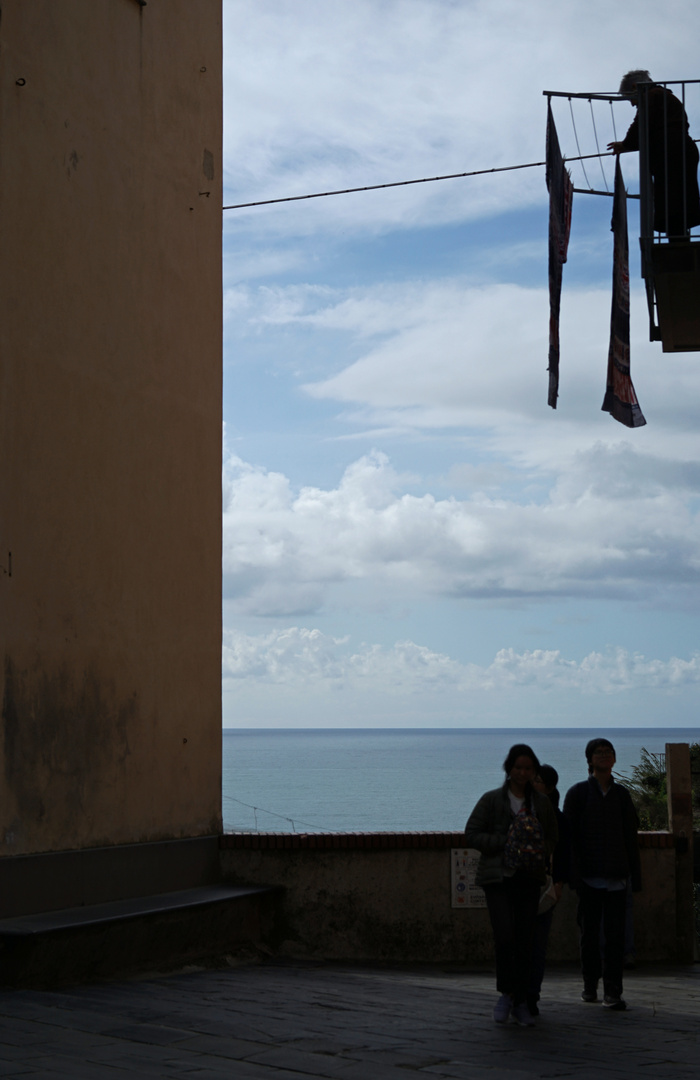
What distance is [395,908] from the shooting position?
10258 millimetres

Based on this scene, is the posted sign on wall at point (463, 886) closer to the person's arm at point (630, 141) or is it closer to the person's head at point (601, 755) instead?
the person's head at point (601, 755)

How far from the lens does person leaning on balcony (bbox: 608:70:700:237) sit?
9117mm

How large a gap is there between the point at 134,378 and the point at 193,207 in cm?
204

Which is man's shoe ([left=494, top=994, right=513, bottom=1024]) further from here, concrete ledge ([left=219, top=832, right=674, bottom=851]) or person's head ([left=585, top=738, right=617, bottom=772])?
concrete ledge ([left=219, top=832, right=674, bottom=851])

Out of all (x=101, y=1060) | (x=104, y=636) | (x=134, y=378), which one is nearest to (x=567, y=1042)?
(x=101, y=1060)

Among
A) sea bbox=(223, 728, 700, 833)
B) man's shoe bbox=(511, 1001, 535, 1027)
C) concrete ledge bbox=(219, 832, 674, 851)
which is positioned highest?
concrete ledge bbox=(219, 832, 674, 851)

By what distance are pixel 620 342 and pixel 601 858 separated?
419 centimetres

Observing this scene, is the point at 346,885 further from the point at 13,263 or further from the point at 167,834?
the point at 13,263

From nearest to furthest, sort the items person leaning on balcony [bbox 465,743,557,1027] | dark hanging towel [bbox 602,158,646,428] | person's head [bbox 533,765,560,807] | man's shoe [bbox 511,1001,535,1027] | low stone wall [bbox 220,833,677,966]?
man's shoe [bbox 511,1001,535,1027] < person leaning on balcony [bbox 465,743,557,1027] < person's head [bbox 533,765,560,807] < dark hanging towel [bbox 602,158,646,428] < low stone wall [bbox 220,833,677,966]

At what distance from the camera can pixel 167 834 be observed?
9969mm

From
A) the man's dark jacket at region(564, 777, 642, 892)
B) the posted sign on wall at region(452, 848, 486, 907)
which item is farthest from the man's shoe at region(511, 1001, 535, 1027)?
the posted sign on wall at region(452, 848, 486, 907)

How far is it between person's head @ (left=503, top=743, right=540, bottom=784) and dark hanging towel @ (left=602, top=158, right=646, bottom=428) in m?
3.34

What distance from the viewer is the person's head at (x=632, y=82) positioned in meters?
9.57

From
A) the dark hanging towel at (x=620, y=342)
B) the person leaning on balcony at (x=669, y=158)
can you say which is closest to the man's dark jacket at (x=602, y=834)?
the dark hanging towel at (x=620, y=342)
